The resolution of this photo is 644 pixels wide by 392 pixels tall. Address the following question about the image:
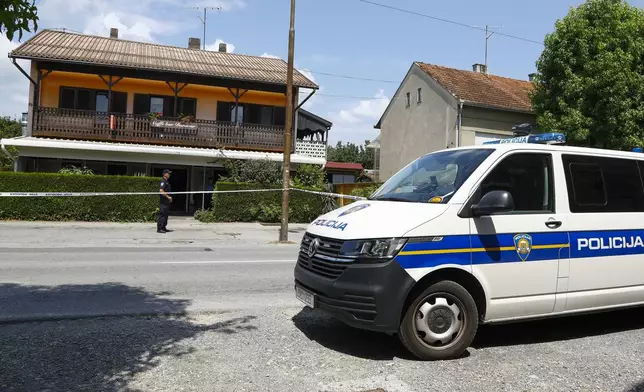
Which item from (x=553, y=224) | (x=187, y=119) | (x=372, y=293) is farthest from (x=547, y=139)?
(x=187, y=119)

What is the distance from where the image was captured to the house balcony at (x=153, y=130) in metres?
21.6

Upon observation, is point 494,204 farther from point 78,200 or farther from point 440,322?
point 78,200

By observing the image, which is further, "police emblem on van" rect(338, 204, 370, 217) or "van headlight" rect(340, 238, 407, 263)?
"police emblem on van" rect(338, 204, 370, 217)

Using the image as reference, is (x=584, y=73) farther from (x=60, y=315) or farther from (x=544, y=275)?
(x=60, y=315)

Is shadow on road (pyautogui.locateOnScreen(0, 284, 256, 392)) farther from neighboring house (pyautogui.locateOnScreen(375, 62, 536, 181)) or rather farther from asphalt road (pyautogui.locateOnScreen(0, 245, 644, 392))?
neighboring house (pyautogui.locateOnScreen(375, 62, 536, 181))

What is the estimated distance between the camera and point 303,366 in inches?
166

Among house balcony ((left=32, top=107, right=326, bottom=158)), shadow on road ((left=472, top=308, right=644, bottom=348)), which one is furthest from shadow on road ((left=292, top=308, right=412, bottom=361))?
house balcony ((left=32, top=107, right=326, bottom=158))

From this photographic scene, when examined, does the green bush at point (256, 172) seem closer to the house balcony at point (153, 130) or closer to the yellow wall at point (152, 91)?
the house balcony at point (153, 130)

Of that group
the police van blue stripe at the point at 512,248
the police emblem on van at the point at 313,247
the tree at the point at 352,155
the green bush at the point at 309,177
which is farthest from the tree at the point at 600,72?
the tree at the point at 352,155

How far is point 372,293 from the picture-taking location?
4145 mm

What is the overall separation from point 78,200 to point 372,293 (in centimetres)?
1604

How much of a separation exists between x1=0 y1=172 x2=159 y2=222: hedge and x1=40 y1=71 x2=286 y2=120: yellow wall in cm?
679

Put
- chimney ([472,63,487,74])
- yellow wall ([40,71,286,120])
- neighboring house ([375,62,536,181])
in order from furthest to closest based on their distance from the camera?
1. chimney ([472,63,487,74])
2. neighboring house ([375,62,536,181])
3. yellow wall ([40,71,286,120])

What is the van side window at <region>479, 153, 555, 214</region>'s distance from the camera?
4.70m
